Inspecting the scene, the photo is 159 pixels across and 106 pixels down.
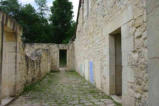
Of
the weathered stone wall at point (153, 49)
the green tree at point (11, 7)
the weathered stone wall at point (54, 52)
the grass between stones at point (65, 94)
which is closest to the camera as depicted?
the weathered stone wall at point (153, 49)

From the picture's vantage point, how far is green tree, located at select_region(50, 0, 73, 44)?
2258 centimetres

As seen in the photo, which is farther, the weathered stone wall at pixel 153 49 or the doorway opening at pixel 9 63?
the doorway opening at pixel 9 63

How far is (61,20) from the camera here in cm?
2347

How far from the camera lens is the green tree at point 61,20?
Answer: 889 inches

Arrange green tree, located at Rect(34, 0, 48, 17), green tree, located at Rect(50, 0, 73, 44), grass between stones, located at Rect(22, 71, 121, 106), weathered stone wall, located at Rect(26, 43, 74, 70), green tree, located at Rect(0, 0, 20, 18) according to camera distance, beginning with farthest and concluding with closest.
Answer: green tree, located at Rect(34, 0, 48, 17) → green tree, located at Rect(50, 0, 73, 44) → green tree, located at Rect(0, 0, 20, 18) → weathered stone wall, located at Rect(26, 43, 74, 70) → grass between stones, located at Rect(22, 71, 121, 106)

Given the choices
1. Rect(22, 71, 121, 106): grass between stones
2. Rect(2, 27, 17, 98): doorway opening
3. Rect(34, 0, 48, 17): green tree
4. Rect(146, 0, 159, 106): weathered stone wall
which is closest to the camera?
Rect(146, 0, 159, 106): weathered stone wall

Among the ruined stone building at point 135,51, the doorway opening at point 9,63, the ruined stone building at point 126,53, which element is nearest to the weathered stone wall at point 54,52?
the ruined stone building at point 126,53

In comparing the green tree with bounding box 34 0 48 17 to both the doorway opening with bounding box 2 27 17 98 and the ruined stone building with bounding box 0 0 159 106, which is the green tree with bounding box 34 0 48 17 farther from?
the ruined stone building with bounding box 0 0 159 106

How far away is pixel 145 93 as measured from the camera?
2.21 meters

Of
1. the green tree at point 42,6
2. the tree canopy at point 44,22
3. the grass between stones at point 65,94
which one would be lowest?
the grass between stones at point 65,94

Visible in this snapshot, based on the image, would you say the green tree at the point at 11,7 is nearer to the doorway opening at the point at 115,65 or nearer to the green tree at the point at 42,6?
the green tree at the point at 42,6

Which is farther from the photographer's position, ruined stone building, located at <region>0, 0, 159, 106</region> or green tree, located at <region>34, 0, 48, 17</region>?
green tree, located at <region>34, 0, 48, 17</region>

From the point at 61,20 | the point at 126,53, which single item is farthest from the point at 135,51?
the point at 61,20

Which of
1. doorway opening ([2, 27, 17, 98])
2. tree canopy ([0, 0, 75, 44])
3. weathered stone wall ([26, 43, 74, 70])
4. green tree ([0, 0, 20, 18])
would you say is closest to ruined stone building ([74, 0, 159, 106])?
doorway opening ([2, 27, 17, 98])
